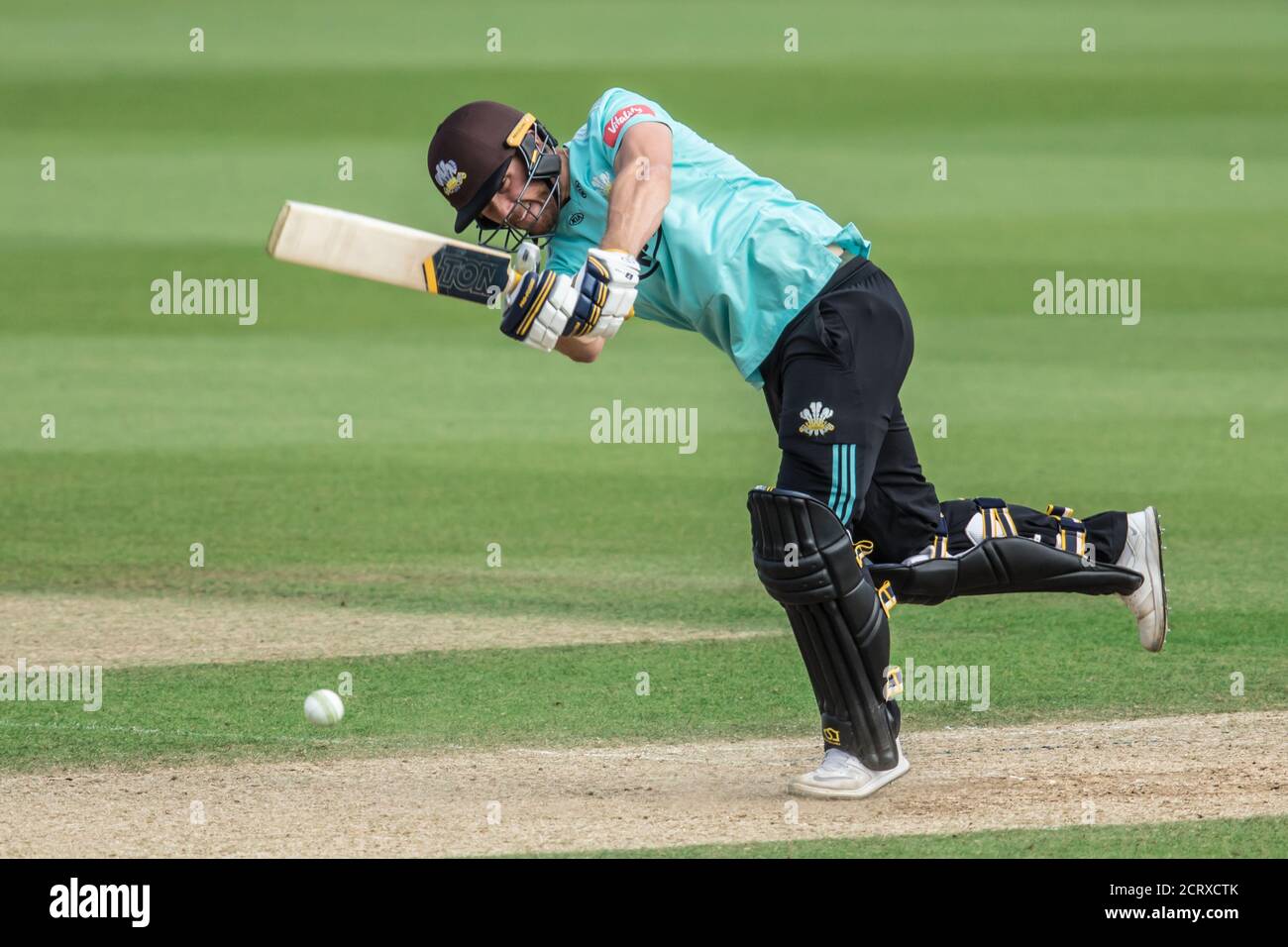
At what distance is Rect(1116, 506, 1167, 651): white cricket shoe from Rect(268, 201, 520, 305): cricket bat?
208 cm

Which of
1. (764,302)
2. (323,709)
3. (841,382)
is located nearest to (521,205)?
(764,302)

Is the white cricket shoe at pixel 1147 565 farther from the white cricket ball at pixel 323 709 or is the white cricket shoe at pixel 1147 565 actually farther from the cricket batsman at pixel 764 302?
the white cricket ball at pixel 323 709

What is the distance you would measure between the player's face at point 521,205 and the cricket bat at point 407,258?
184 millimetres

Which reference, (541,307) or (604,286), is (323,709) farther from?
(604,286)

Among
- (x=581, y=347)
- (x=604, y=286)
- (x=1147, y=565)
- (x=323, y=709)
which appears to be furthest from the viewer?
(x=323, y=709)

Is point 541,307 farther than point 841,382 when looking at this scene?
No

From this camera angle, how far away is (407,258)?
5566mm

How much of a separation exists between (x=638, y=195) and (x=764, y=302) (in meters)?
0.52

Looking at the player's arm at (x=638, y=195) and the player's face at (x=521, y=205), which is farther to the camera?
the player's face at (x=521, y=205)

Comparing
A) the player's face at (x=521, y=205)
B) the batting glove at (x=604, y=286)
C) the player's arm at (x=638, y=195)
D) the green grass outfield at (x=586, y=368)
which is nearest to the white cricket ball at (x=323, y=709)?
the green grass outfield at (x=586, y=368)

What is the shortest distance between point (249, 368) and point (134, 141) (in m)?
11.8

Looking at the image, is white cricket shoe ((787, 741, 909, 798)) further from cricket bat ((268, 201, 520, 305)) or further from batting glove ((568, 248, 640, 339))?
cricket bat ((268, 201, 520, 305))

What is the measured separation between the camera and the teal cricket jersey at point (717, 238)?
18.6 feet

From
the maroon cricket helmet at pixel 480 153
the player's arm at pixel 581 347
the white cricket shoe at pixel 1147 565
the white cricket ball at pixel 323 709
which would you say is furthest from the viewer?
the white cricket ball at pixel 323 709
